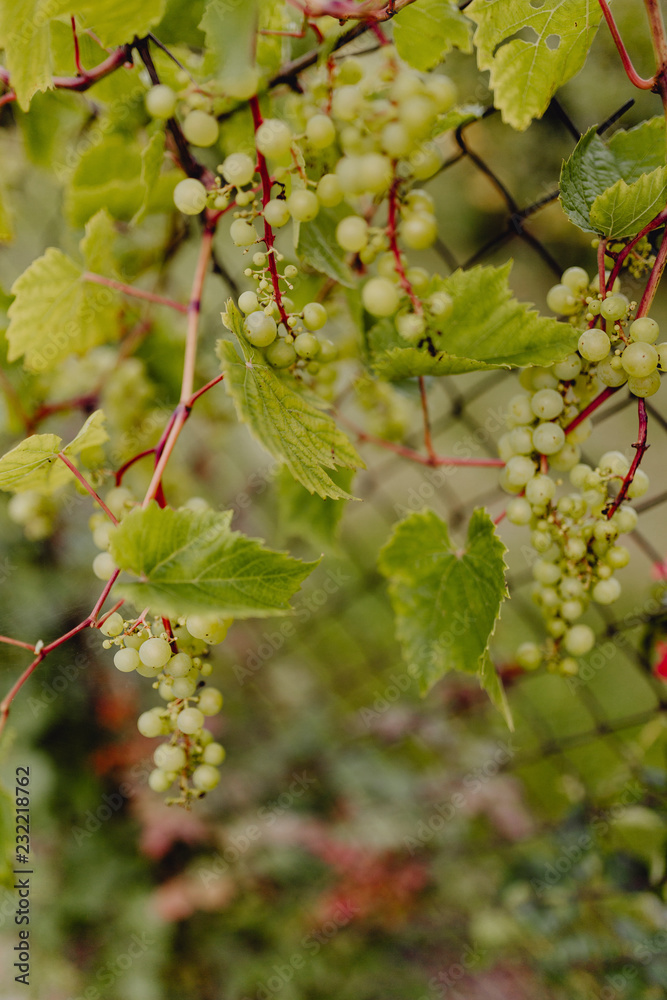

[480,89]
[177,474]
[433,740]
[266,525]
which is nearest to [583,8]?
[480,89]

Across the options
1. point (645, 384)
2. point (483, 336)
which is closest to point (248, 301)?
point (483, 336)

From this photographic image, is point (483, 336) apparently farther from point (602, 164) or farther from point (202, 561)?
point (202, 561)

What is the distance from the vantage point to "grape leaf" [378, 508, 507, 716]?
636 mm

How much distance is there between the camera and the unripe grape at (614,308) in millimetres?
525

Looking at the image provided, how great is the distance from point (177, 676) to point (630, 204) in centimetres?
55

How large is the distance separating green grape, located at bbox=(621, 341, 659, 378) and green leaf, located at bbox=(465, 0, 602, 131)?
0.24 metres

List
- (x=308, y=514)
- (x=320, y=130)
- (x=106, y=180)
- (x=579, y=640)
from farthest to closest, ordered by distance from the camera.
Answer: (x=308, y=514) → (x=106, y=180) → (x=579, y=640) → (x=320, y=130)

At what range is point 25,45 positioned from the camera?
0.53 meters

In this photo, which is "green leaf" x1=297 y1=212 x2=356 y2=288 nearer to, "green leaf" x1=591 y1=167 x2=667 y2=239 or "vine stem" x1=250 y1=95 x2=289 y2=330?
"vine stem" x1=250 y1=95 x2=289 y2=330

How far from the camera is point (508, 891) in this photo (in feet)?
4.08

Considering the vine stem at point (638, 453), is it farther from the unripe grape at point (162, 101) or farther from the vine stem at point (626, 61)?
the unripe grape at point (162, 101)

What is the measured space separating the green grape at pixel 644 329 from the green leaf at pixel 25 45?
1.70 feet

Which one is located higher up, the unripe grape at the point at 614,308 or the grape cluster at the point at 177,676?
the unripe grape at the point at 614,308

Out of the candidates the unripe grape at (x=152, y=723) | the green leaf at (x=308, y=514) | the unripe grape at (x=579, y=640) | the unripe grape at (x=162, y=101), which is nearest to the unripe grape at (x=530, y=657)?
the unripe grape at (x=579, y=640)
